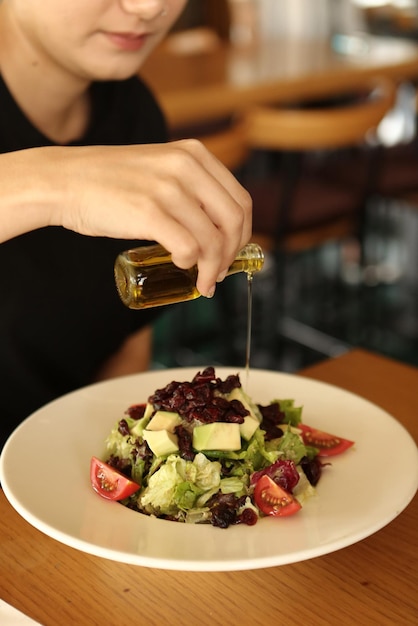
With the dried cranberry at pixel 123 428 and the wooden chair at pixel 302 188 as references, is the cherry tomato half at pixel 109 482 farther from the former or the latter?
the wooden chair at pixel 302 188

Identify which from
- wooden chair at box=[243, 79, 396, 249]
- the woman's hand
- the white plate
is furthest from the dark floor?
the woman's hand

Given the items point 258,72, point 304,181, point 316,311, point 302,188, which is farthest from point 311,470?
point 316,311

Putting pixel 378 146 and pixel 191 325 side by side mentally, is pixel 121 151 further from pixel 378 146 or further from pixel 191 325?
pixel 191 325

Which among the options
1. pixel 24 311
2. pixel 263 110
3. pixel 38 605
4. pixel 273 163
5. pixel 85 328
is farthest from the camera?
pixel 273 163

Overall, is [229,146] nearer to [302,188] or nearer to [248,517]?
[302,188]

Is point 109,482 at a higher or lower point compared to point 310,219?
higher

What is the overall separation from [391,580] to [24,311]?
29.2 inches

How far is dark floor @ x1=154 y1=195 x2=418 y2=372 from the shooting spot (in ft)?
11.5

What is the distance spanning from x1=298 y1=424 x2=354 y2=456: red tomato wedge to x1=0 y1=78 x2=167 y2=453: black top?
1.65 ft

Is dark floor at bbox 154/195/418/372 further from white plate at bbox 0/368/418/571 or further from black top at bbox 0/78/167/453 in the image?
white plate at bbox 0/368/418/571

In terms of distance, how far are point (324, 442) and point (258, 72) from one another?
8.25 feet

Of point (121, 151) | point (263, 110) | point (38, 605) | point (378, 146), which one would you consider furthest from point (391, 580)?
point (378, 146)

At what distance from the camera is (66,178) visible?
3.18 feet

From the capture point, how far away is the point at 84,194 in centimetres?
95
